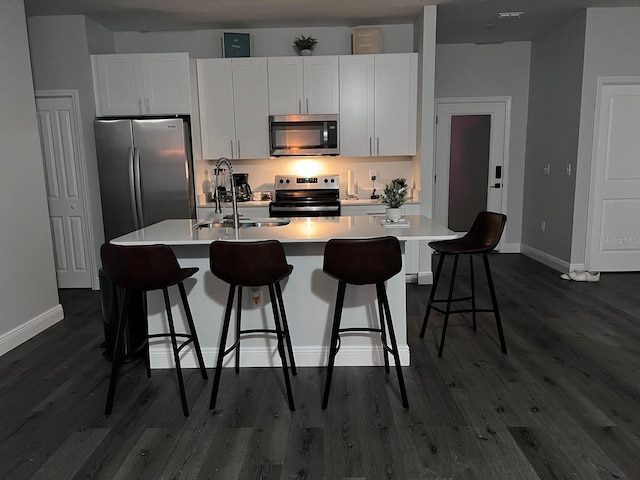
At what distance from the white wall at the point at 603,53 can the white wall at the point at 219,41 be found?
2.10 m

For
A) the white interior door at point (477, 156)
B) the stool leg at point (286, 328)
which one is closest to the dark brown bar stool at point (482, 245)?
the stool leg at point (286, 328)

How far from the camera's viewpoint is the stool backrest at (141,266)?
239 cm

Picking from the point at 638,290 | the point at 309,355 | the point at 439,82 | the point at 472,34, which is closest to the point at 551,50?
the point at 472,34

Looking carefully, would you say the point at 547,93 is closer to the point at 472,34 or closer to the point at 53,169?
the point at 472,34

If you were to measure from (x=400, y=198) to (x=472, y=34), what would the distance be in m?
3.66

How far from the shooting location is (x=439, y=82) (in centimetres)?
605

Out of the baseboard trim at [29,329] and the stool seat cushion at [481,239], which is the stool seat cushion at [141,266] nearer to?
the baseboard trim at [29,329]

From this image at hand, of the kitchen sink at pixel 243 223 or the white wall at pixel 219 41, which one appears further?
the white wall at pixel 219 41

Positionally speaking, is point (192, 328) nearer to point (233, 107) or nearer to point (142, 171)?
point (142, 171)

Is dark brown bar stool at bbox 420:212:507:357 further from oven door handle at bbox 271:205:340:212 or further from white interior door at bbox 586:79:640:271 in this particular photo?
white interior door at bbox 586:79:640:271

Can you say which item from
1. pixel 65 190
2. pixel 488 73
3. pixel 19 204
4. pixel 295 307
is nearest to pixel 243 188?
pixel 65 190

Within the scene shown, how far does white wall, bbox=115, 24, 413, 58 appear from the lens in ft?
17.2

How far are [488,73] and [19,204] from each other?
5.52 metres

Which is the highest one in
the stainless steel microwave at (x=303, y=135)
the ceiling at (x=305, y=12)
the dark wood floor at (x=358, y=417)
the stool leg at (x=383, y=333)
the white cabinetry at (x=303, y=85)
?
the ceiling at (x=305, y=12)
